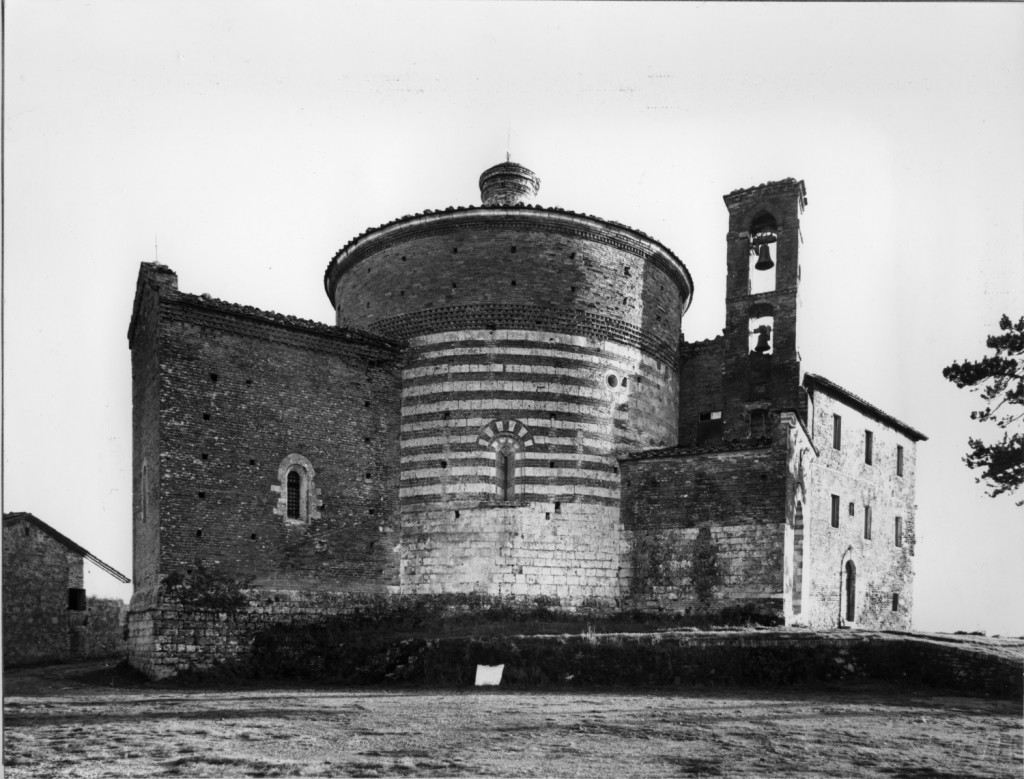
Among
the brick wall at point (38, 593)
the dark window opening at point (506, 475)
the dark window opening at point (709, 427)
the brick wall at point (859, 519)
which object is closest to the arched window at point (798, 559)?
the brick wall at point (859, 519)

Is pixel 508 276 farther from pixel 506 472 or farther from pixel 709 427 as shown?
pixel 709 427

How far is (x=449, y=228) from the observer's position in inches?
930

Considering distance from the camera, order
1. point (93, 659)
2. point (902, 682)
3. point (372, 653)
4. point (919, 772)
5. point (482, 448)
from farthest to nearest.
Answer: point (93, 659) < point (482, 448) < point (372, 653) < point (902, 682) < point (919, 772)

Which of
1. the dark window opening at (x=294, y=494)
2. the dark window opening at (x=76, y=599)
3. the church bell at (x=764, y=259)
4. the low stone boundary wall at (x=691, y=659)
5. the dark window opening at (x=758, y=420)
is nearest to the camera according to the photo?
the low stone boundary wall at (x=691, y=659)

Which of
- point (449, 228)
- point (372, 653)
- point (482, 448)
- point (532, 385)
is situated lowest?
point (372, 653)

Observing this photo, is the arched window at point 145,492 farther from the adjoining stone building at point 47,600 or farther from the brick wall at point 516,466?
the adjoining stone building at point 47,600

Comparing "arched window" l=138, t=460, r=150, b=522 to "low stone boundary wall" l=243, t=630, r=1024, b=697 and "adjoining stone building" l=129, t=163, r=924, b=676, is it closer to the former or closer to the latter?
"adjoining stone building" l=129, t=163, r=924, b=676

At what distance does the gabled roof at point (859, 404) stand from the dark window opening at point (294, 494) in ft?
44.2

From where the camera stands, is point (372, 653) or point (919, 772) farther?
point (372, 653)

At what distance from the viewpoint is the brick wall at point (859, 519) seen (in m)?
28.1

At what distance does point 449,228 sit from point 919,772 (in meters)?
16.1

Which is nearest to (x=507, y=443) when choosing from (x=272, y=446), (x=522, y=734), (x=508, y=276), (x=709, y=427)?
(x=508, y=276)

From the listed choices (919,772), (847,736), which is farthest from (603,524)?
(919,772)

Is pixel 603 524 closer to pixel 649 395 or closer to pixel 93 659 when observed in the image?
Result: pixel 649 395
